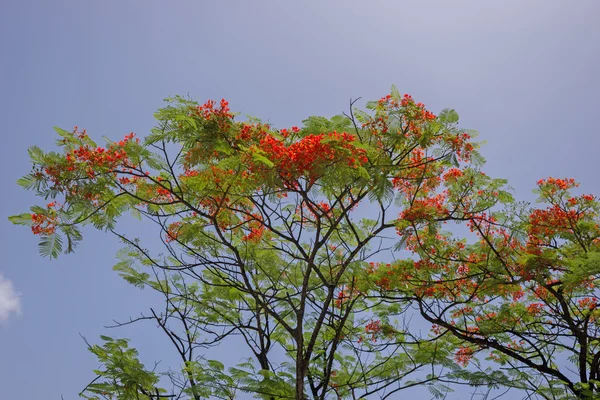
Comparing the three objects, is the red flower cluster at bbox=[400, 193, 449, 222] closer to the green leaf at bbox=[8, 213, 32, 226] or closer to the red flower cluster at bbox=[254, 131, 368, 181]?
the red flower cluster at bbox=[254, 131, 368, 181]

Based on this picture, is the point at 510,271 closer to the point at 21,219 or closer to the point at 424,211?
the point at 424,211

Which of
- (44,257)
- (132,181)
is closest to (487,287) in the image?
(132,181)

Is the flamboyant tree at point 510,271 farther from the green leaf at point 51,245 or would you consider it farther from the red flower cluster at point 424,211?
the green leaf at point 51,245

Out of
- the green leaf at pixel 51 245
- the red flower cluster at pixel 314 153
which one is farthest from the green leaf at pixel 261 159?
the green leaf at pixel 51 245

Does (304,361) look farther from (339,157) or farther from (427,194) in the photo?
(427,194)

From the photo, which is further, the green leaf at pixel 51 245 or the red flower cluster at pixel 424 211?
the red flower cluster at pixel 424 211

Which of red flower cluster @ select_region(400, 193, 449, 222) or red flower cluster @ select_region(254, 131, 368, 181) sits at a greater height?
red flower cluster @ select_region(400, 193, 449, 222)

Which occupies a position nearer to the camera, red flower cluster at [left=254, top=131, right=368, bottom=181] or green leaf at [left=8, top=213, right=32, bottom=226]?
red flower cluster at [left=254, top=131, right=368, bottom=181]

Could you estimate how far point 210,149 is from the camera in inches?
258

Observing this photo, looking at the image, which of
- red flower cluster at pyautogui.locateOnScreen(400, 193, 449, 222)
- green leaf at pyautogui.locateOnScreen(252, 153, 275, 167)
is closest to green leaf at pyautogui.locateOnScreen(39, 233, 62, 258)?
green leaf at pyautogui.locateOnScreen(252, 153, 275, 167)

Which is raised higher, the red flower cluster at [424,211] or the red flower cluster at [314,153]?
the red flower cluster at [424,211]

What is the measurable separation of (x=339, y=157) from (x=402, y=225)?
2.38m

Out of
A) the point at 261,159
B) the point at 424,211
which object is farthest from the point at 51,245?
the point at 424,211

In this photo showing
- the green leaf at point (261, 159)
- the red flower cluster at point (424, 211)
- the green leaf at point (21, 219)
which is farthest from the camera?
the red flower cluster at point (424, 211)
